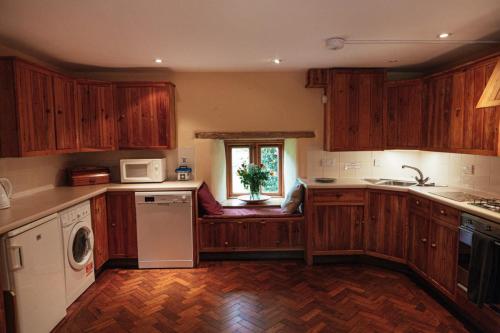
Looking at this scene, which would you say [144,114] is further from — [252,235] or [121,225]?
[252,235]

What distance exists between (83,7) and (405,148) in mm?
3526

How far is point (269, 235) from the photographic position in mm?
3637

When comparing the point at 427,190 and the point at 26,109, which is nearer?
the point at 26,109

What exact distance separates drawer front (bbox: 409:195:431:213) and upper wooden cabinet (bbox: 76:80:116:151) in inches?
137

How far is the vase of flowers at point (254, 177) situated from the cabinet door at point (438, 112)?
2.01 metres

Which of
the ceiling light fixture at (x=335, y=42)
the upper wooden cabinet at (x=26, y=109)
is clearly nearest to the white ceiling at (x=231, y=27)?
the ceiling light fixture at (x=335, y=42)

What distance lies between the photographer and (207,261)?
3666 millimetres

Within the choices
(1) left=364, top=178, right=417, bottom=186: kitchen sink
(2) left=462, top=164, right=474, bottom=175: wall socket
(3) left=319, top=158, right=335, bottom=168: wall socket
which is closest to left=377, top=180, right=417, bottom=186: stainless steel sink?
(1) left=364, top=178, right=417, bottom=186: kitchen sink

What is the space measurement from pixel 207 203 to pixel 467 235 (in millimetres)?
2582

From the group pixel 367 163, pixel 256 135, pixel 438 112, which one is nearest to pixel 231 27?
pixel 256 135

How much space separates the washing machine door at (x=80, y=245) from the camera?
105 inches

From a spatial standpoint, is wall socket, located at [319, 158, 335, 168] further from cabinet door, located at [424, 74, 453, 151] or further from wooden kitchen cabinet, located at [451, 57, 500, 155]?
wooden kitchen cabinet, located at [451, 57, 500, 155]

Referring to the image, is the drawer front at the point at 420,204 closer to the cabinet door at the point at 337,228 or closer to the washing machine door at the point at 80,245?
the cabinet door at the point at 337,228

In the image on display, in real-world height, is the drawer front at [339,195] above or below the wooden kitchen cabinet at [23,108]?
below
